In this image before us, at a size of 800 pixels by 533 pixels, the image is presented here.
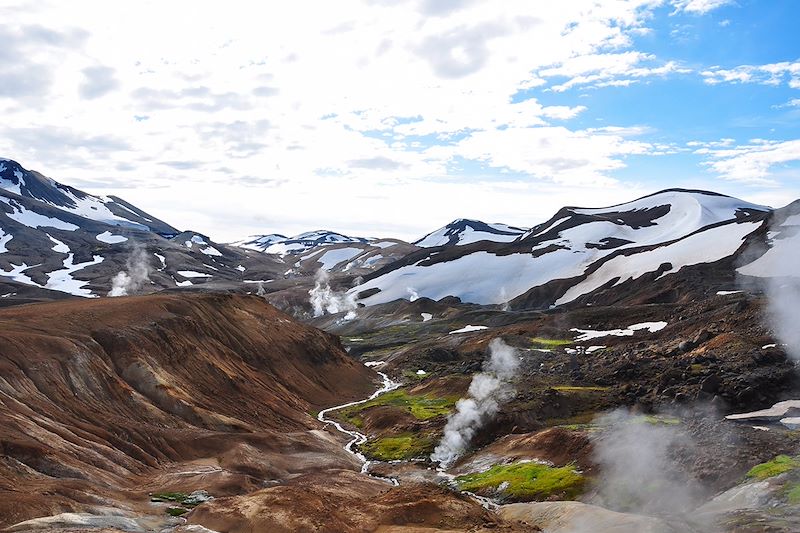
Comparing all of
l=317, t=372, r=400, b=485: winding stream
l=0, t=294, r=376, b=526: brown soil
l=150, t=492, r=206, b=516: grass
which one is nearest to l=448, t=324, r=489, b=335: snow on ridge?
l=317, t=372, r=400, b=485: winding stream

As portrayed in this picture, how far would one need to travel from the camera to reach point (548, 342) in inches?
5472

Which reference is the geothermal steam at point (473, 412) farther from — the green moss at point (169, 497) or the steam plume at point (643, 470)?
the green moss at point (169, 497)

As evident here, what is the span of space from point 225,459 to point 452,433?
24505 millimetres

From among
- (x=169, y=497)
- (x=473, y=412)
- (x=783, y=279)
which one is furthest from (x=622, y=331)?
(x=169, y=497)

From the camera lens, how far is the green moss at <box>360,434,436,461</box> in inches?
2820

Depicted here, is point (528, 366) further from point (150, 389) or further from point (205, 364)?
point (150, 389)

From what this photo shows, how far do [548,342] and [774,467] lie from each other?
96.2 m

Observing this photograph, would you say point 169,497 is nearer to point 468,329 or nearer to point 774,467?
point 774,467

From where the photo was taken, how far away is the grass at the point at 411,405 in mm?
88769

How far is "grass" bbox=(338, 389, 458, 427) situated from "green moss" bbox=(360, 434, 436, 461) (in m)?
8.19

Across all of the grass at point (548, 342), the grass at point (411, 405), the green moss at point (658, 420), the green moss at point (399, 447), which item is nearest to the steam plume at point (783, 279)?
the green moss at point (658, 420)

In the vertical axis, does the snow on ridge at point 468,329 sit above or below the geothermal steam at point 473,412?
above

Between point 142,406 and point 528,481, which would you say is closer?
point 528,481

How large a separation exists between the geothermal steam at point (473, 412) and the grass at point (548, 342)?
83.2 feet
